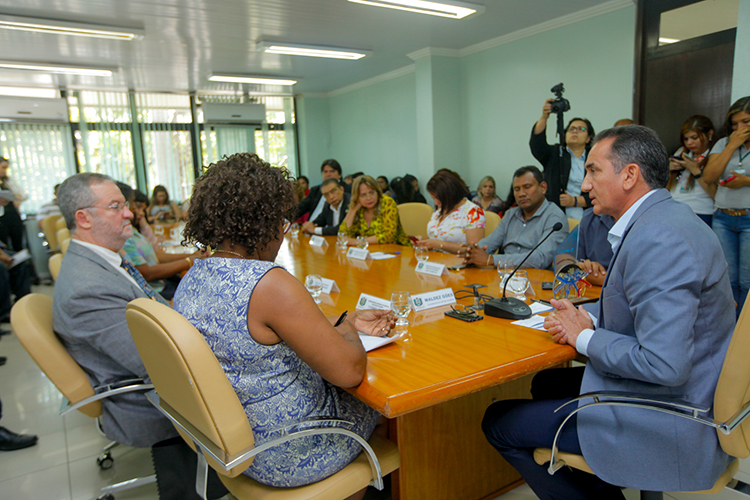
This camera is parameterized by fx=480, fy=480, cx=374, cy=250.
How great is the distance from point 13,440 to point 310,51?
5.49 meters

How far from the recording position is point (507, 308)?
172 centimetres

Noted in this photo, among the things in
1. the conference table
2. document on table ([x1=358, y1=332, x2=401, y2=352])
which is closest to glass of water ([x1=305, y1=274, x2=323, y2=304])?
the conference table

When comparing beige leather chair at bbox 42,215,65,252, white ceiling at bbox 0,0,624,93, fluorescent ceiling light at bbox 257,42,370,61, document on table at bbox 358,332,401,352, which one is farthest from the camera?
fluorescent ceiling light at bbox 257,42,370,61

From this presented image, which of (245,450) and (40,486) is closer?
(245,450)

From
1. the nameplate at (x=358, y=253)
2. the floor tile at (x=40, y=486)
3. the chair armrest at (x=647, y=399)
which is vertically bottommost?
the floor tile at (x=40, y=486)

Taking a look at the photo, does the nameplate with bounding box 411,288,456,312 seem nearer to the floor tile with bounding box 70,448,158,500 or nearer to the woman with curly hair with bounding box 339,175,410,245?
the floor tile with bounding box 70,448,158,500

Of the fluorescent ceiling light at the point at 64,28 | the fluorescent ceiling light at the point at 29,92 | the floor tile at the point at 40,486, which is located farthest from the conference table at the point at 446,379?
the fluorescent ceiling light at the point at 29,92

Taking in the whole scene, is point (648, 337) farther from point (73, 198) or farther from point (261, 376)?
A: point (73, 198)

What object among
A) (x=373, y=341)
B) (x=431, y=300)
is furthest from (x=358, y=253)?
(x=373, y=341)

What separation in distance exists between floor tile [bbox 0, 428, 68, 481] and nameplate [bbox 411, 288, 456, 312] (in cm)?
196

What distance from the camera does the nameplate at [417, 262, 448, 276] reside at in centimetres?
250

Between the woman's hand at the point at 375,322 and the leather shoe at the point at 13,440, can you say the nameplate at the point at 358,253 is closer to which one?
the woman's hand at the point at 375,322

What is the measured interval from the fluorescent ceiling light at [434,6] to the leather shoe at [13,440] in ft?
13.7

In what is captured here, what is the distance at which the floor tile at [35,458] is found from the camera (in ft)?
7.61
